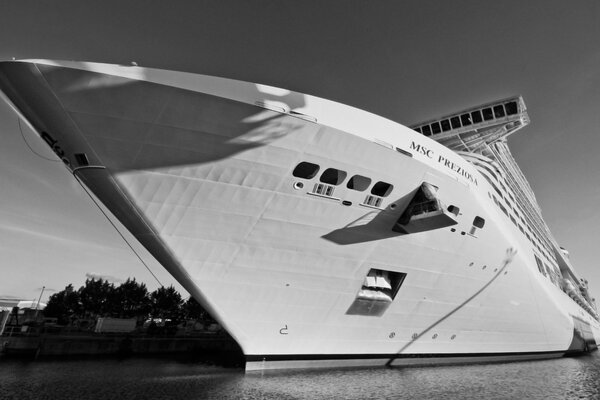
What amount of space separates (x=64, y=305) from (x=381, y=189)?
167 feet

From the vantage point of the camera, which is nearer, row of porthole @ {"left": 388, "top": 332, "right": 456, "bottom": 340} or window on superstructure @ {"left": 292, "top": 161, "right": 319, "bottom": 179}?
window on superstructure @ {"left": 292, "top": 161, "right": 319, "bottom": 179}

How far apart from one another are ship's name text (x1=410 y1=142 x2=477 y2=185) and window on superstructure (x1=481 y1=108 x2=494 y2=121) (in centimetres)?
758

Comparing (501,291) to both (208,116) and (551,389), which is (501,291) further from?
(208,116)

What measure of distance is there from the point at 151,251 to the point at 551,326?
23.9m

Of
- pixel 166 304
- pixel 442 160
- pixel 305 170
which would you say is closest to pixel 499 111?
pixel 442 160

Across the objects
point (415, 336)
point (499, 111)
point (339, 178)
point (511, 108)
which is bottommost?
point (415, 336)

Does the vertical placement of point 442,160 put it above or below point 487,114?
below

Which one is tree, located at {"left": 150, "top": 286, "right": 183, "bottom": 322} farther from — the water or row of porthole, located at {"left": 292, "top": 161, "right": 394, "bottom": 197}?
row of porthole, located at {"left": 292, "top": 161, "right": 394, "bottom": 197}

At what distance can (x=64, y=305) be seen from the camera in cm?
4419

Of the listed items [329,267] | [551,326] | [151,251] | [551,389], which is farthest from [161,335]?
[551,326]

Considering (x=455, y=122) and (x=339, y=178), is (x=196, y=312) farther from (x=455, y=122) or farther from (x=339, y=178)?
(x=339, y=178)

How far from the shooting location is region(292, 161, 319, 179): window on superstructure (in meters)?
9.28

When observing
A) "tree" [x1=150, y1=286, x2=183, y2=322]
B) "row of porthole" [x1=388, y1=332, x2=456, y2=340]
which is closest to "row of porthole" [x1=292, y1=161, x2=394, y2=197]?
"row of porthole" [x1=388, y1=332, x2=456, y2=340]

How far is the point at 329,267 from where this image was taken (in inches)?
410
